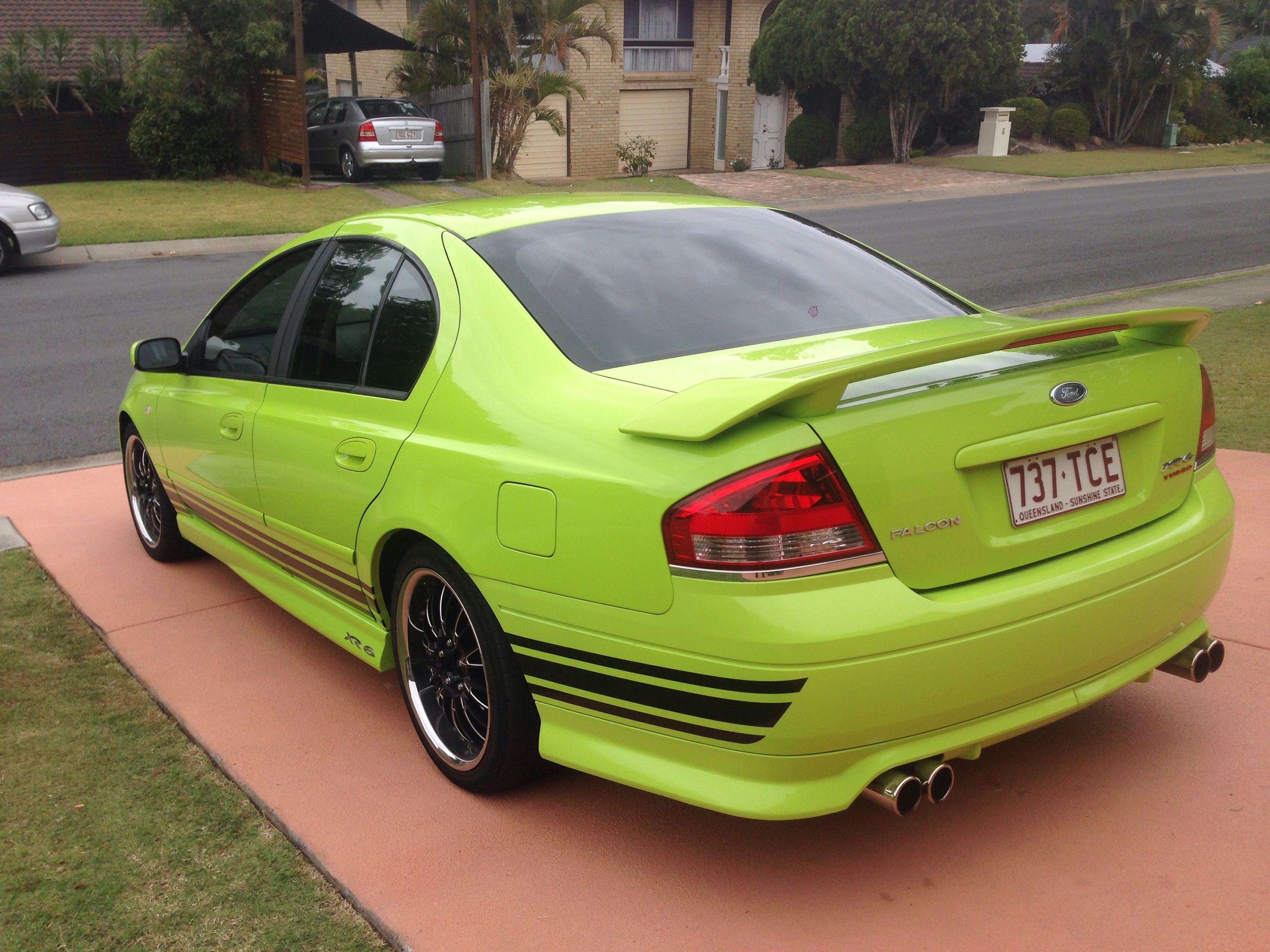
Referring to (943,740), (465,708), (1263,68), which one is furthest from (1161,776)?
(1263,68)

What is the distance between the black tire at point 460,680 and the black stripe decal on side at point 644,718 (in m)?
0.14

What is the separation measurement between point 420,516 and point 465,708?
0.60m

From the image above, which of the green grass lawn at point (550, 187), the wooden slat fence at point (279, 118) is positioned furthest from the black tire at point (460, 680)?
the wooden slat fence at point (279, 118)

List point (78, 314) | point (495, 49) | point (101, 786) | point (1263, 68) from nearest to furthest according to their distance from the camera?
point (101, 786) < point (78, 314) < point (495, 49) < point (1263, 68)

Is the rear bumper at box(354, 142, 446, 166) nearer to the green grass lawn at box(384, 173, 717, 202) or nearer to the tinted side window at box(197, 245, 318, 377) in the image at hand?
the green grass lawn at box(384, 173, 717, 202)

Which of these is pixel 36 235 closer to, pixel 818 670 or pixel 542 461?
pixel 542 461

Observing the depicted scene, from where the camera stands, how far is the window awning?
2598 cm

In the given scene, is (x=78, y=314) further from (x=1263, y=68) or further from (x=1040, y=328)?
(x=1263, y=68)

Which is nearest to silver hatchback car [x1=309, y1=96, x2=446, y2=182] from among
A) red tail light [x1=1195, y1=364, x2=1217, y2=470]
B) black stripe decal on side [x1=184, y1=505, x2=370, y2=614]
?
black stripe decal on side [x1=184, y1=505, x2=370, y2=614]

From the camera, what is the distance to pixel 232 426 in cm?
427

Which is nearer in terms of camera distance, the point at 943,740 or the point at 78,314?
the point at 943,740

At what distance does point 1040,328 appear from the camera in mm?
2824

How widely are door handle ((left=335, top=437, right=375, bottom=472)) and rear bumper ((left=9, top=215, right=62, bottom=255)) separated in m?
13.4

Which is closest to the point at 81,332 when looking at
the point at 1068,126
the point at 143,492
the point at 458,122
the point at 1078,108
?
the point at 143,492
